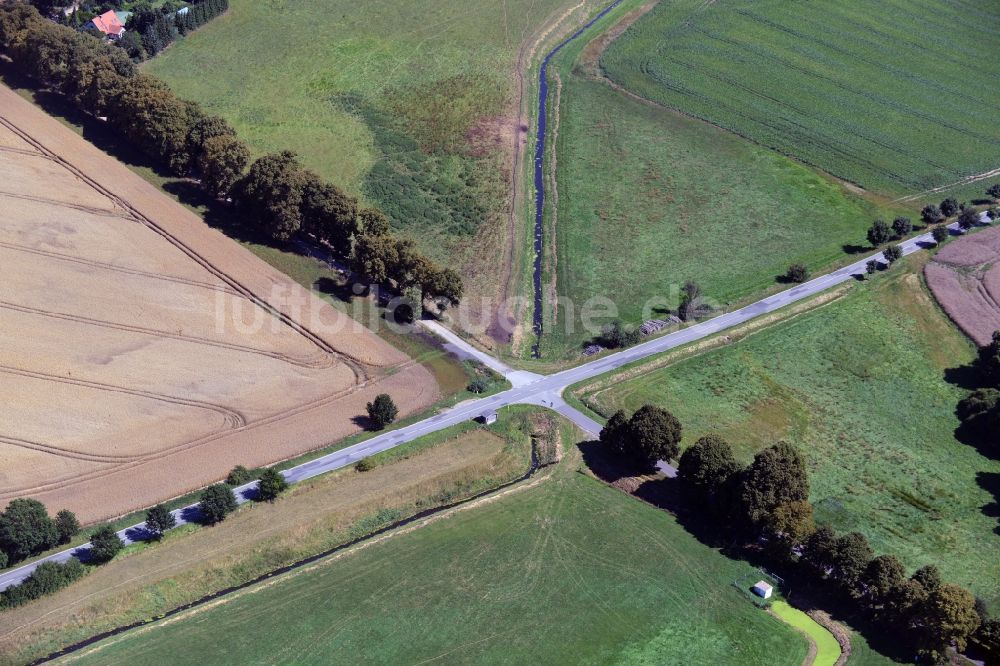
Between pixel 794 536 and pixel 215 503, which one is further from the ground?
pixel 215 503

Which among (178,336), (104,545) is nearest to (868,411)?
(178,336)

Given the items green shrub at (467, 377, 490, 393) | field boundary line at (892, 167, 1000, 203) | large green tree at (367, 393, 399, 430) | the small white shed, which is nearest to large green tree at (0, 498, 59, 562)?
large green tree at (367, 393, 399, 430)

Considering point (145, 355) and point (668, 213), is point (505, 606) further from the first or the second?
point (668, 213)

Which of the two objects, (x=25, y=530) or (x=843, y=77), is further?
(x=843, y=77)

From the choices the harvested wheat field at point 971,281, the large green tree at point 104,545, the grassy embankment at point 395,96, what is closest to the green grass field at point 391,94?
the grassy embankment at point 395,96

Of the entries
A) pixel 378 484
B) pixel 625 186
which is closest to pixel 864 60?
pixel 625 186

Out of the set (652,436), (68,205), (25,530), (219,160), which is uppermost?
(219,160)

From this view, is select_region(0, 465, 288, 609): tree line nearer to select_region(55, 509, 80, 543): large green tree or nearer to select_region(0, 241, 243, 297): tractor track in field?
select_region(55, 509, 80, 543): large green tree
